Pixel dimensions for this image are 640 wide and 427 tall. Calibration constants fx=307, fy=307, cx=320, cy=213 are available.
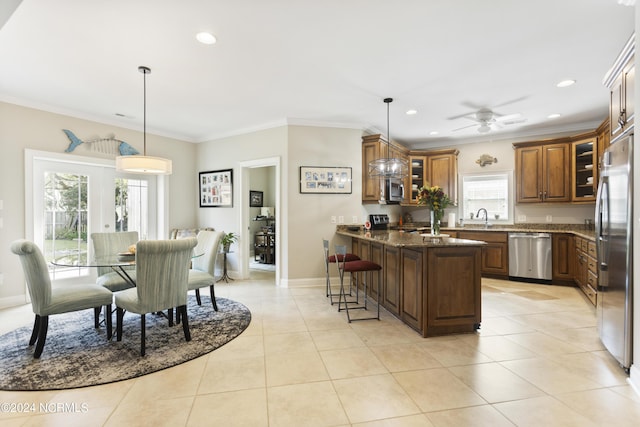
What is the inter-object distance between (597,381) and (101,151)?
20.3 feet

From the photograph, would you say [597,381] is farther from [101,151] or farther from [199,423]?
[101,151]

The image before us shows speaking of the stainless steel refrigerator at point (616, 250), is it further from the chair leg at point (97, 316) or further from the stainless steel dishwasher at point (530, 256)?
the chair leg at point (97, 316)

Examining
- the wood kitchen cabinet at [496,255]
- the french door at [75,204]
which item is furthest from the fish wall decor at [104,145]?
the wood kitchen cabinet at [496,255]

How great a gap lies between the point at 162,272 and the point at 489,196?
577 centimetres

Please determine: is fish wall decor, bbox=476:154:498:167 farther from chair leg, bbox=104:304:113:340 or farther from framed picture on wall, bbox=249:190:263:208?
chair leg, bbox=104:304:113:340

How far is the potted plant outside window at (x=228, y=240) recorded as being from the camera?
5305mm

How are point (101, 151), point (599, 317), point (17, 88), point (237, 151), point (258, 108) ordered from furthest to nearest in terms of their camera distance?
point (237, 151)
point (101, 151)
point (258, 108)
point (17, 88)
point (599, 317)

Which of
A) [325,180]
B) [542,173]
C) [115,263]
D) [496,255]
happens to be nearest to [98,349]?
[115,263]

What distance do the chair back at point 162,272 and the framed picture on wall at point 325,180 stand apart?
2.43 metres

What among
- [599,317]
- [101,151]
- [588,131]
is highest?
[588,131]

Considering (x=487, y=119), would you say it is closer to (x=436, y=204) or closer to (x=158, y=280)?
(x=436, y=204)

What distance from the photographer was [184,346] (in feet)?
8.95

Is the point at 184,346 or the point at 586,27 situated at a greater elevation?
the point at 586,27

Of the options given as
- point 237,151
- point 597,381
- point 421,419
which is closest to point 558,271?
point 597,381
